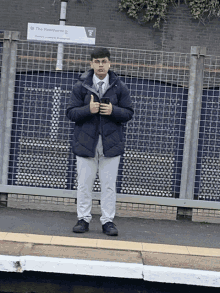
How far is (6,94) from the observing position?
18.4 feet

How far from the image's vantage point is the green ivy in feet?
49.9

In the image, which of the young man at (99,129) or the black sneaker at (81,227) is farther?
the black sneaker at (81,227)

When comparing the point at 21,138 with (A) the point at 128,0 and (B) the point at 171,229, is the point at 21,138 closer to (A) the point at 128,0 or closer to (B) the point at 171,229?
(B) the point at 171,229

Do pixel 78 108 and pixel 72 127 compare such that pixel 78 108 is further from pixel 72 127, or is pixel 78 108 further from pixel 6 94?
pixel 6 94

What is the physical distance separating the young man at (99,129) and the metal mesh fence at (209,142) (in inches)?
57.2

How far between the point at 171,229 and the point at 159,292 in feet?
5.45

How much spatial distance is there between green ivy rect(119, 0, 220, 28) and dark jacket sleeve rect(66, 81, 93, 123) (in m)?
Result: 11.5

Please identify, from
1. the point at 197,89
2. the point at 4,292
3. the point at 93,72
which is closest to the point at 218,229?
the point at 197,89

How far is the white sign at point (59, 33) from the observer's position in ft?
17.8

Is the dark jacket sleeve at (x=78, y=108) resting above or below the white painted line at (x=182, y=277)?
above

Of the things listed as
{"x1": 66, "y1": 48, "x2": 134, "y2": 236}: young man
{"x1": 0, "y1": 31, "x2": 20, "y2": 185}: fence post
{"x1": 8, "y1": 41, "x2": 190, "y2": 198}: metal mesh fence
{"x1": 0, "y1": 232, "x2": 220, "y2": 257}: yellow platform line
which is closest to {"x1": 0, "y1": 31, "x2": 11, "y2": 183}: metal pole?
{"x1": 0, "y1": 31, "x2": 20, "y2": 185}: fence post

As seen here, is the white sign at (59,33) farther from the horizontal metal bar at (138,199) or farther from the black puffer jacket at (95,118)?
the horizontal metal bar at (138,199)

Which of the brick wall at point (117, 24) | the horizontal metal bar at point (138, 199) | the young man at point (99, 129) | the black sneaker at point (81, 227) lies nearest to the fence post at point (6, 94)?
the horizontal metal bar at point (138, 199)

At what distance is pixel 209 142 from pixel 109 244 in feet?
7.20
